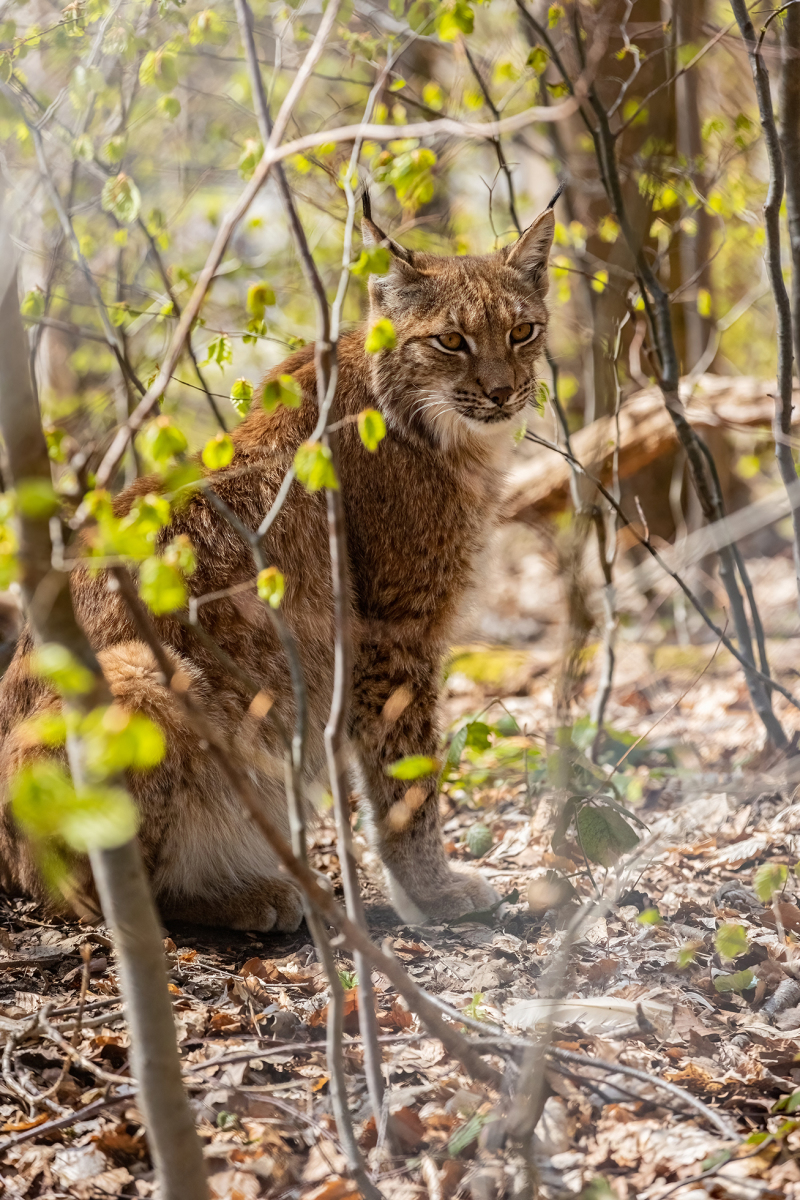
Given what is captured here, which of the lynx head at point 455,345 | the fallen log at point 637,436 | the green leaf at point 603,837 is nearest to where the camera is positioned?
the green leaf at point 603,837

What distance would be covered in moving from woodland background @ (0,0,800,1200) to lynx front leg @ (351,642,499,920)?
130mm

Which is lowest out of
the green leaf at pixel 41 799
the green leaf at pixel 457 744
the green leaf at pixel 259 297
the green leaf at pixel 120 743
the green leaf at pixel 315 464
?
the green leaf at pixel 457 744

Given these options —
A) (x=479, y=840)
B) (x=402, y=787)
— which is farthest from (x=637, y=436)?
(x=402, y=787)

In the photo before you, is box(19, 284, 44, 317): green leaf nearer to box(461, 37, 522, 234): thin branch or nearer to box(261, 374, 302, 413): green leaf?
box(461, 37, 522, 234): thin branch

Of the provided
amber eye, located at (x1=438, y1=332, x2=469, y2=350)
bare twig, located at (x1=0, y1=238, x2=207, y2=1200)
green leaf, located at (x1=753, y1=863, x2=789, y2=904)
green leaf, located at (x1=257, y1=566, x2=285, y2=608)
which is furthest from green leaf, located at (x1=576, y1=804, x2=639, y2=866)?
amber eye, located at (x1=438, y1=332, x2=469, y2=350)

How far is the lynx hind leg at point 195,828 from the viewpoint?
9.91 feet

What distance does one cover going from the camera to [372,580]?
3.69 metres

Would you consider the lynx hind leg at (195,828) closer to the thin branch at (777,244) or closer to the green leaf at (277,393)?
the green leaf at (277,393)

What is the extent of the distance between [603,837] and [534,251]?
7.71 feet

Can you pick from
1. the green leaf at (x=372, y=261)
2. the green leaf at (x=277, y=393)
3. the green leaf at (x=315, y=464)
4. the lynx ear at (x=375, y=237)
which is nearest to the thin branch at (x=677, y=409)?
the lynx ear at (x=375, y=237)

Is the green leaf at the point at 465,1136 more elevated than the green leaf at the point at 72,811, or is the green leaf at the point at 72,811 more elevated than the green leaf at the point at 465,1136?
the green leaf at the point at 72,811

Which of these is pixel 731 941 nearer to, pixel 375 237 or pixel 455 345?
pixel 455 345

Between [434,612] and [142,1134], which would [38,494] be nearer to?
[142,1134]

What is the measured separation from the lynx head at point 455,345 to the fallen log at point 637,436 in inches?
59.4
